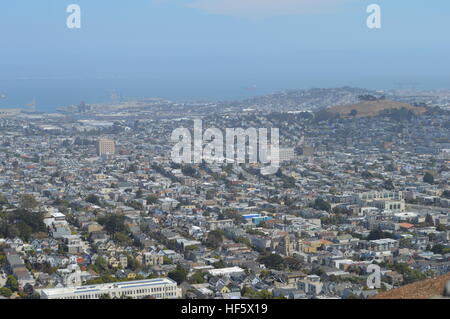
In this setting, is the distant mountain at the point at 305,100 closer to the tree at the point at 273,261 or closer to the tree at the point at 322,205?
the tree at the point at 322,205

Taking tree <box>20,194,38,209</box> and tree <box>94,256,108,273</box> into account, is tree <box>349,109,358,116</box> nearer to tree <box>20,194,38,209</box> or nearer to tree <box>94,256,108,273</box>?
tree <box>20,194,38,209</box>

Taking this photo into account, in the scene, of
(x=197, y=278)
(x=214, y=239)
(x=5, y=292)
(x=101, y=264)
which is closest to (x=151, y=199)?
(x=214, y=239)

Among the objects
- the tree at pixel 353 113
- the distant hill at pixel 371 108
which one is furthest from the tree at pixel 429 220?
the tree at pixel 353 113

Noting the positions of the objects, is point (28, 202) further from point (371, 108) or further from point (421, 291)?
point (371, 108)

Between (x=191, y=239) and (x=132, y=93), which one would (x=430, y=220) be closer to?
(x=191, y=239)

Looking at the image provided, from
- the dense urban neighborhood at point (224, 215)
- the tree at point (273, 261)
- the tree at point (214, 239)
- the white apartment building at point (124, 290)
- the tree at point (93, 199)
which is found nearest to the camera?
the white apartment building at point (124, 290)

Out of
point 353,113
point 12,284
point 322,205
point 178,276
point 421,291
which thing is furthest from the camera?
point 353,113

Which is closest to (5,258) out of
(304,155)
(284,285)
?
(284,285)
